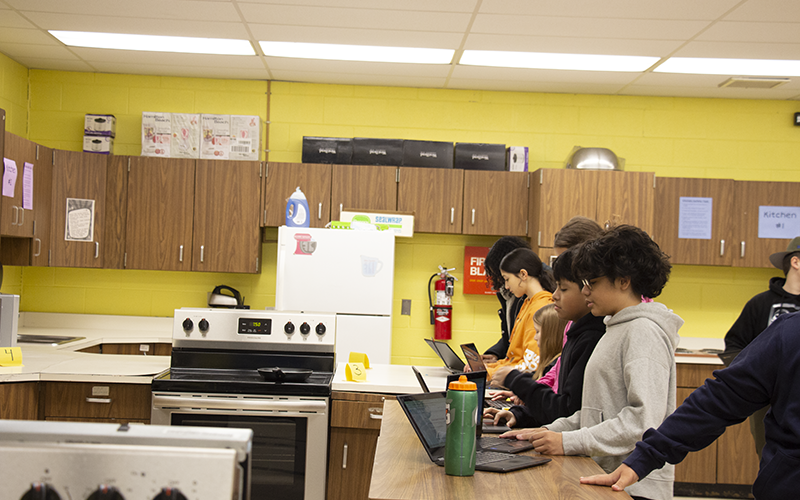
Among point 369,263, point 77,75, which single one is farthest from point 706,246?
point 77,75

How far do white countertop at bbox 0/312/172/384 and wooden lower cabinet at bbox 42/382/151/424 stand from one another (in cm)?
4

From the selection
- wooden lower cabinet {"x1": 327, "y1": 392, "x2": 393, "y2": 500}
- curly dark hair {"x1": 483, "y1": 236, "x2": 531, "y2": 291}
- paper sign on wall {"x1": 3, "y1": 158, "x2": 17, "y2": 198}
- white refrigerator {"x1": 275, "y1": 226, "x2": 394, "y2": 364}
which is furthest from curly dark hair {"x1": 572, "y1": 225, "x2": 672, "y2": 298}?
paper sign on wall {"x1": 3, "y1": 158, "x2": 17, "y2": 198}

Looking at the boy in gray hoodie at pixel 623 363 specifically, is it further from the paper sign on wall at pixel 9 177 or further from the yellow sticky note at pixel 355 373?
the paper sign on wall at pixel 9 177

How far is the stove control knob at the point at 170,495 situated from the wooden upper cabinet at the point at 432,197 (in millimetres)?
3840

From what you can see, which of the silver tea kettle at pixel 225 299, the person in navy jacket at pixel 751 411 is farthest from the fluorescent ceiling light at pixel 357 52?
the person in navy jacket at pixel 751 411

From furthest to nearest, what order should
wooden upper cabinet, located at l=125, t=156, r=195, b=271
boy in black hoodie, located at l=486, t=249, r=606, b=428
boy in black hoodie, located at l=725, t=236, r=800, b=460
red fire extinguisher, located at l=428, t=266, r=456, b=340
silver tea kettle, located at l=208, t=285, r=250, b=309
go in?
red fire extinguisher, located at l=428, t=266, r=456, b=340 < silver tea kettle, located at l=208, t=285, r=250, b=309 < wooden upper cabinet, located at l=125, t=156, r=195, b=271 < boy in black hoodie, located at l=725, t=236, r=800, b=460 < boy in black hoodie, located at l=486, t=249, r=606, b=428

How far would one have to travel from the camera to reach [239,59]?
430 cm

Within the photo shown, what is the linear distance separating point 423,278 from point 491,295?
1.78 feet

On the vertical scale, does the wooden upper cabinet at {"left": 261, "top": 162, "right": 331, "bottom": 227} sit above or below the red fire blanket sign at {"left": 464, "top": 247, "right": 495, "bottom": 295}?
above

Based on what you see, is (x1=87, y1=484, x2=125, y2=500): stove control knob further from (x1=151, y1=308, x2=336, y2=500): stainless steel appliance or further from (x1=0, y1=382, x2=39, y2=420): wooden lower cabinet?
(x1=0, y1=382, x2=39, y2=420): wooden lower cabinet

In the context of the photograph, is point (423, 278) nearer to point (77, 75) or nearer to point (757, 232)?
point (757, 232)

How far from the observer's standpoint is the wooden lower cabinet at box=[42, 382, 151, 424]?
272 centimetres

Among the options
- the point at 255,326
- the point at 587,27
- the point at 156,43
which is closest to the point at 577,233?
the point at 255,326

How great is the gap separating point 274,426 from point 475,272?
8.09 ft
